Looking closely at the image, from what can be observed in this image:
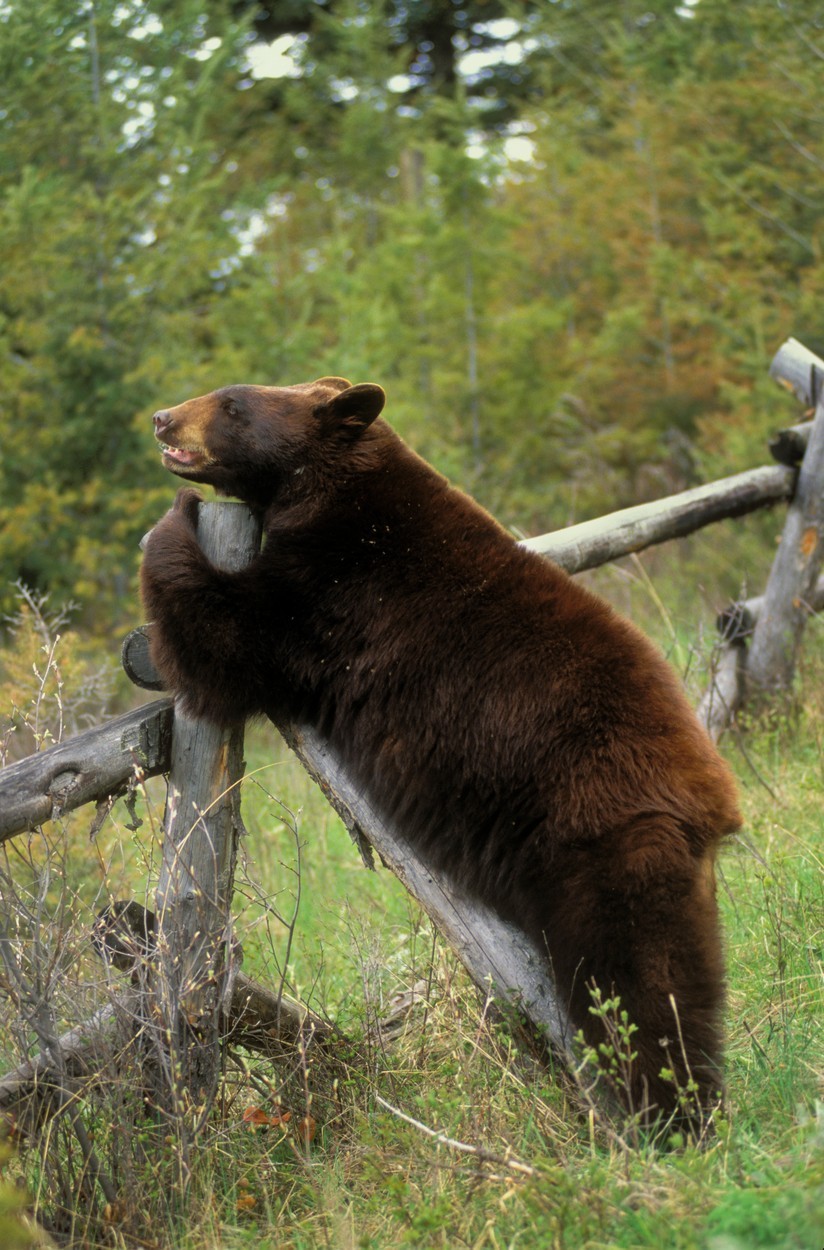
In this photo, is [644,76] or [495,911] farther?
[644,76]

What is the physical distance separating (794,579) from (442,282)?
8.12m

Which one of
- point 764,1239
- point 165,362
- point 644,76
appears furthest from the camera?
point 644,76

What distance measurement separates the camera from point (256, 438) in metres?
3.74

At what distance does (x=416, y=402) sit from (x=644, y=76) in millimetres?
7345

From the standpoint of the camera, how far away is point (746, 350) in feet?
40.3

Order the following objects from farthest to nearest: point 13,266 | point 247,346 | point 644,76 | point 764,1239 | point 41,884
Result: 1. point 644,76
2. point 247,346
3. point 13,266
4. point 41,884
5. point 764,1239

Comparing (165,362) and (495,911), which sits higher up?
(495,911)

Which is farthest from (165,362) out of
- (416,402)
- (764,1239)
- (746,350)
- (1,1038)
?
(764,1239)

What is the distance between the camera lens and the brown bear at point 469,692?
116 inches

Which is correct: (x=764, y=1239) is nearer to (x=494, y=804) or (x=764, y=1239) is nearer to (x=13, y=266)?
(x=494, y=804)

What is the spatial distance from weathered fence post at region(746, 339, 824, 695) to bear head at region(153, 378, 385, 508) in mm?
3468

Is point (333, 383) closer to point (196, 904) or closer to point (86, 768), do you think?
point (86, 768)

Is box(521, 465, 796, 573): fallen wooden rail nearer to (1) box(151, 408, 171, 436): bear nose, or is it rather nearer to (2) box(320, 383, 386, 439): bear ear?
(2) box(320, 383, 386, 439): bear ear

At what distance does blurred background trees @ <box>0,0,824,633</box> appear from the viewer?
36.8 ft
